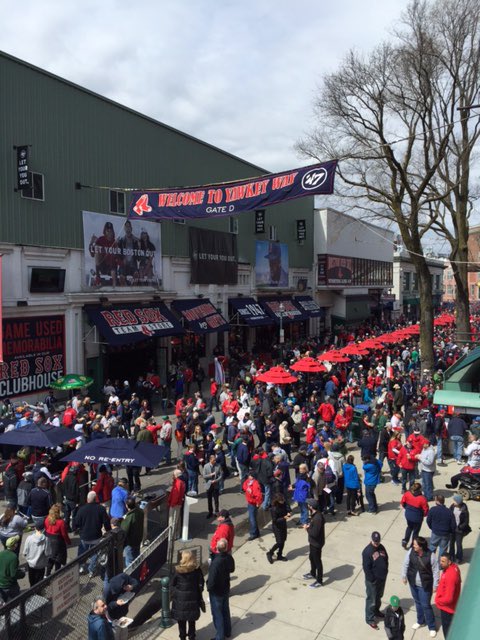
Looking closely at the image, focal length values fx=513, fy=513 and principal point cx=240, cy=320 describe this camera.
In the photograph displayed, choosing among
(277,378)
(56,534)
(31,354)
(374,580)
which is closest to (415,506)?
(374,580)

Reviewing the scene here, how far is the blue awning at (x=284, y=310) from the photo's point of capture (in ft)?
113

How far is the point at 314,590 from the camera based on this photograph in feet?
27.9

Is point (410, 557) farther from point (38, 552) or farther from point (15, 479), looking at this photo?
point (15, 479)

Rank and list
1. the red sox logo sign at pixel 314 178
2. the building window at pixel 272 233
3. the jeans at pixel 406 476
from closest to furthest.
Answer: the jeans at pixel 406 476, the red sox logo sign at pixel 314 178, the building window at pixel 272 233

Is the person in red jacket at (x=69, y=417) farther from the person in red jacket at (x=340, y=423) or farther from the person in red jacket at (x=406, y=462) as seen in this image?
the person in red jacket at (x=406, y=462)

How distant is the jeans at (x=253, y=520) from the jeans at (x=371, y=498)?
8.68 ft

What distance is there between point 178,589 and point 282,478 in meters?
Result: 4.43

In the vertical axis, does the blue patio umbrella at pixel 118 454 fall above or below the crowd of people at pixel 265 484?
above

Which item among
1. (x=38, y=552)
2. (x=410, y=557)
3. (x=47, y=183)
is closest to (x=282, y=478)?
(x=410, y=557)

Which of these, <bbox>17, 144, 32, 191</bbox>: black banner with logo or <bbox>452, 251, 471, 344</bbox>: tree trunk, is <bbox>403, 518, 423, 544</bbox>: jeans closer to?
<bbox>17, 144, 32, 191</bbox>: black banner with logo

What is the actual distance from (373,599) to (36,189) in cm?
1783

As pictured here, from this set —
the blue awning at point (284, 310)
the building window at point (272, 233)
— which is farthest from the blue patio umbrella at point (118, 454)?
the building window at point (272, 233)

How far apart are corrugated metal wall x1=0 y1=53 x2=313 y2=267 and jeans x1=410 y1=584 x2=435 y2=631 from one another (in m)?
16.8

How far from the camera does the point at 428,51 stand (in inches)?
951
